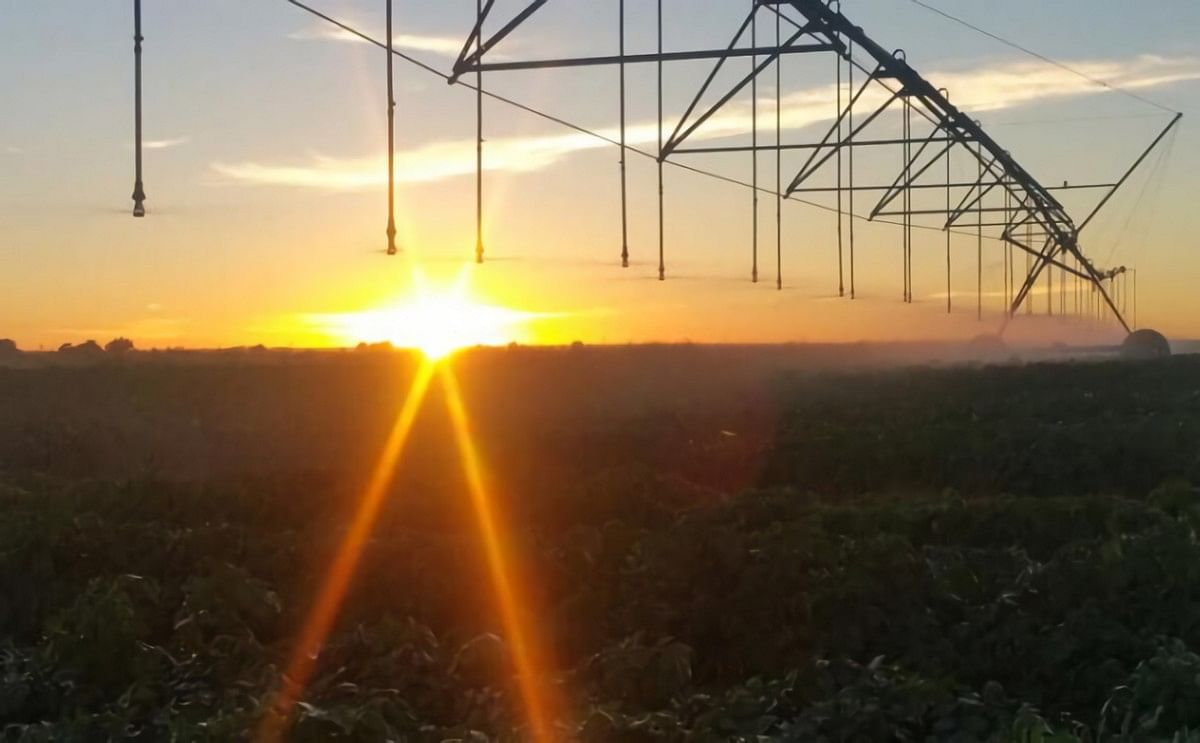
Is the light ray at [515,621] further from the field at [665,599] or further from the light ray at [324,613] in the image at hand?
the light ray at [324,613]

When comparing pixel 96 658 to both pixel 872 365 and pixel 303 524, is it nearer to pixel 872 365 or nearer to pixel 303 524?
pixel 303 524

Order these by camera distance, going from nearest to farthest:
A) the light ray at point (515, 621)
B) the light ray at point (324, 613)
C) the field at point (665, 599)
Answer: the light ray at point (324, 613) < the field at point (665, 599) < the light ray at point (515, 621)

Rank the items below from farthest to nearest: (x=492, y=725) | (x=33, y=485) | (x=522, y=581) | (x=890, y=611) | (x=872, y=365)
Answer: (x=872, y=365), (x=33, y=485), (x=522, y=581), (x=890, y=611), (x=492, y=725)

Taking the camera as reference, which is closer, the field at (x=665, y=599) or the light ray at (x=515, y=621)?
the field at (x=665, y=599)

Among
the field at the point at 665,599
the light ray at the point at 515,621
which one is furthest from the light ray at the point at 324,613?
the light ray at the point at 515,621

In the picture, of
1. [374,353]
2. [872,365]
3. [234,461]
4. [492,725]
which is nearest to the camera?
[492,725]

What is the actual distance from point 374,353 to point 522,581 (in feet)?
185

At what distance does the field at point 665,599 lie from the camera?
8188 mm

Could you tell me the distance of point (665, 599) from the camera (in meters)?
11.6

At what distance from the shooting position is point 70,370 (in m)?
52.3

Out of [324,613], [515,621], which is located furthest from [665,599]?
[324,613]

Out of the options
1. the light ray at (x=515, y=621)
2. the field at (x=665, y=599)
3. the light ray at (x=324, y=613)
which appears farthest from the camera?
the light ray at (x=515, y=621)

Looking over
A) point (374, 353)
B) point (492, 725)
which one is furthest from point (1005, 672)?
point (374, 353)

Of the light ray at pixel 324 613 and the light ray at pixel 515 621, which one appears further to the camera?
the light ray at pixel 515 621
